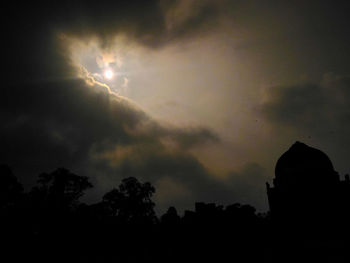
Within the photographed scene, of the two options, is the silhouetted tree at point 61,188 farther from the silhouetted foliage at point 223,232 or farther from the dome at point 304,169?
the dome at point 304,169

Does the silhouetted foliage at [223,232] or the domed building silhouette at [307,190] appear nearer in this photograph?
the silhouetted foliage at [223,232]

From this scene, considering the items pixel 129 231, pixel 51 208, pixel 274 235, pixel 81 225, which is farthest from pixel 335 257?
pixel 51 208

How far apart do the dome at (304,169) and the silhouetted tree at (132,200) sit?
3418 cm

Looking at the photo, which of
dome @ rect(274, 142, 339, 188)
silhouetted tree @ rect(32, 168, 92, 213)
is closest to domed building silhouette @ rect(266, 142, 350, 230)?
dome @ rect(274, 142, 339, 188)

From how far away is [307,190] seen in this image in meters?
26.2

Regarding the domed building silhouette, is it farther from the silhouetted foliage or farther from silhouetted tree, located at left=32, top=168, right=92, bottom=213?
silhouetted tree, located at left=32, top=168, right=92, bottom=213

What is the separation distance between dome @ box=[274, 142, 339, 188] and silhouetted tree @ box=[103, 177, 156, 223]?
3418cm

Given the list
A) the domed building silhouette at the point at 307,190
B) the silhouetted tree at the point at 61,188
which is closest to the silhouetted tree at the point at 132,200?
the silhouetted tree at the point at 61,188

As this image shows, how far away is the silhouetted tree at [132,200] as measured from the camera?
5481 cm

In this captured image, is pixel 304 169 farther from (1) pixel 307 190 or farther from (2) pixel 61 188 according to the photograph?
(2) pixel 61 188

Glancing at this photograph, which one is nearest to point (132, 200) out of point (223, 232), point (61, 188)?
point (61, 188)

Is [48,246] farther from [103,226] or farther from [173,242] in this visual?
[173,242]

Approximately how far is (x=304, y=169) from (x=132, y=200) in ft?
130

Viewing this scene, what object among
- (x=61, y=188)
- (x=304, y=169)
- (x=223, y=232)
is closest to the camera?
(x=223, y=232)
